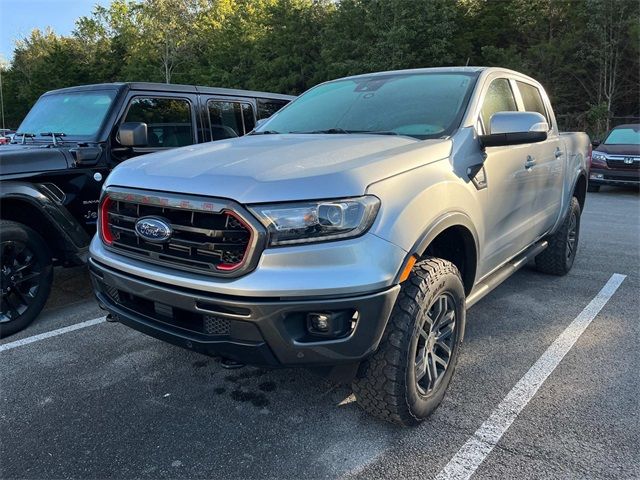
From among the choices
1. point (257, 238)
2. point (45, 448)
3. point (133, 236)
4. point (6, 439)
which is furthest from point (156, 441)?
point (257, 238)

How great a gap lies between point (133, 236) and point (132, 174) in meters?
0.32

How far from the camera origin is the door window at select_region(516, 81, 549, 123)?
13.7 ft

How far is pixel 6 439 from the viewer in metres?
2.56

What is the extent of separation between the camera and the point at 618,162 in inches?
487

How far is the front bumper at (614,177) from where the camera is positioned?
12.2m

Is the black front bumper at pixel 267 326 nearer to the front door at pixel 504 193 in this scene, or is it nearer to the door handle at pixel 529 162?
the front door at pixel 504 193

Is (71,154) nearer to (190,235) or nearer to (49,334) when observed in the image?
(49,334)

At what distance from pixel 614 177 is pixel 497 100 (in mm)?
10650

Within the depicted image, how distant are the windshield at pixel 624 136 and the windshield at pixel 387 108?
11660mm

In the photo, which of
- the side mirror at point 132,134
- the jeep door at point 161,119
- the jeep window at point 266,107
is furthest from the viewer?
Result: the jeep window at point 266,107

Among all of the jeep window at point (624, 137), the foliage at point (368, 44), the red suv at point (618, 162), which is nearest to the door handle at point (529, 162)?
the red suv at point (618, 162)

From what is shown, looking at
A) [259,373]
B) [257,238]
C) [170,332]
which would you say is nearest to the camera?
[257,238]

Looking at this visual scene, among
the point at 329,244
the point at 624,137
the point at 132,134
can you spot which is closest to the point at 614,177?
the point at 624,137

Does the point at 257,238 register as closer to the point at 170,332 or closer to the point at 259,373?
the point at 170,332
